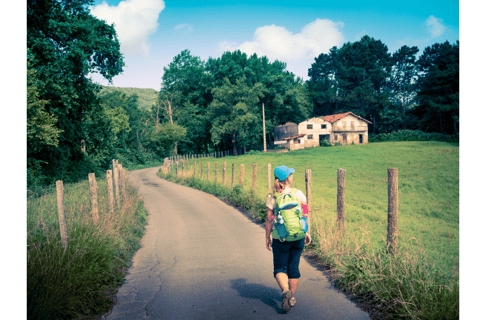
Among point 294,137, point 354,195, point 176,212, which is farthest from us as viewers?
point 294,137

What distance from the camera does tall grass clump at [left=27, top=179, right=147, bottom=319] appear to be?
3.63m

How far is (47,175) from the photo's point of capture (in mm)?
20203

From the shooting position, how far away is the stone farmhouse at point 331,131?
6247 centimetres

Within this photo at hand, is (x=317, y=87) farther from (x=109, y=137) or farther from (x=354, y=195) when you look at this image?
(x=354, y=195)

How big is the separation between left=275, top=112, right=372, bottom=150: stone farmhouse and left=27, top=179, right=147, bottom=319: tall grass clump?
189 ft

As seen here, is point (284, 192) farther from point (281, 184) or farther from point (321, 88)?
point (321, 88)

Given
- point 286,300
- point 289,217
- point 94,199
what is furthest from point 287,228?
point 94,199

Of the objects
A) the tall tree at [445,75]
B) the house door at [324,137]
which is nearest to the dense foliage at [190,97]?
the tall tree at [445,75]

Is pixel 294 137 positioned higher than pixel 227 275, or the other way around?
pixel 294 137

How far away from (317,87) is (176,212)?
237 ft

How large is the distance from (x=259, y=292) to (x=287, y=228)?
1.41 meters

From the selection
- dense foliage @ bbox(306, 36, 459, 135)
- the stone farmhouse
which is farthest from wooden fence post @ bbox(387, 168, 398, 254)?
the stone farmhouse

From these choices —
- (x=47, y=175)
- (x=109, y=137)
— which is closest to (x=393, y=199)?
(x=47, y=175)

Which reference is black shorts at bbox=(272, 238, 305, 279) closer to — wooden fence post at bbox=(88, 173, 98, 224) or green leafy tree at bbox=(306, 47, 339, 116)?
wooden fence post at bbox=(88, 173, 98, 224)
